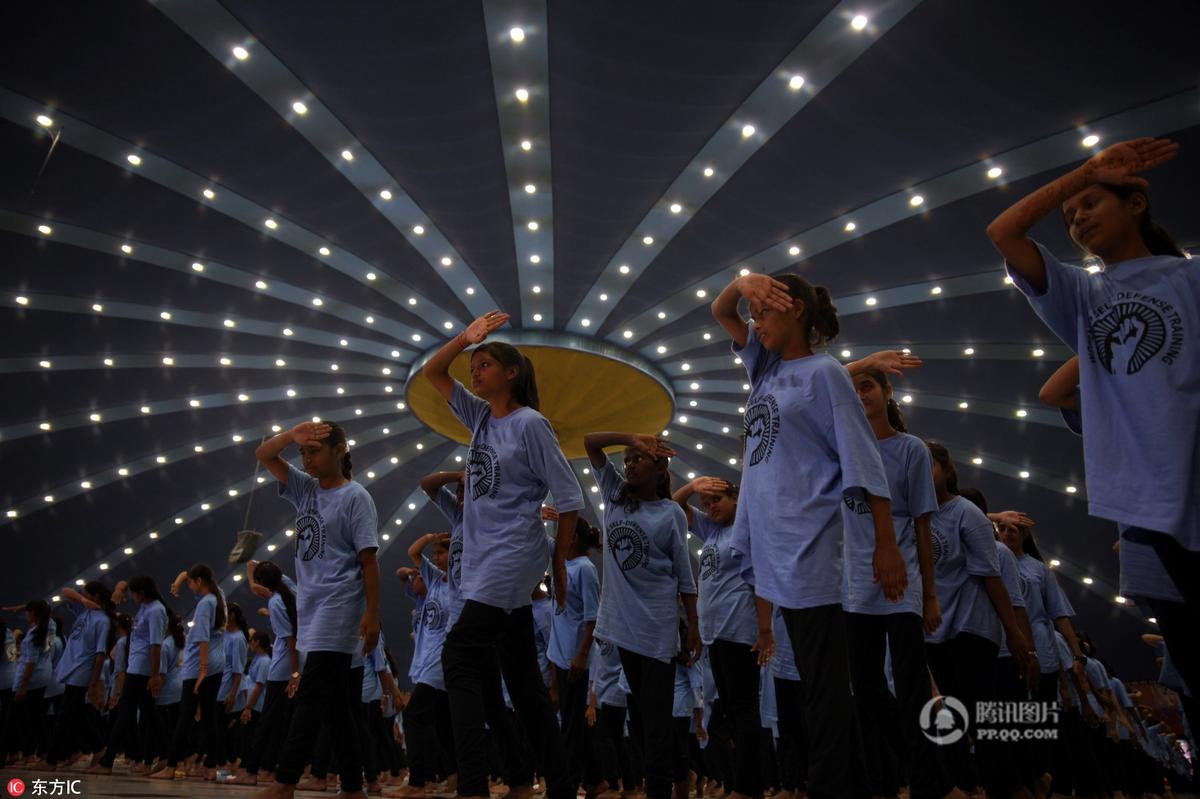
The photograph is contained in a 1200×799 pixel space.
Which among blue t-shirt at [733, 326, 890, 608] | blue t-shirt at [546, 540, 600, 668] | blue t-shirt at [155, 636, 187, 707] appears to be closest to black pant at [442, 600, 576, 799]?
blue t-shirt at [733, 326, 890, 608]

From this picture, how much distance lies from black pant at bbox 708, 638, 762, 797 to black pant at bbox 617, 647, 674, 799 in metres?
0.39

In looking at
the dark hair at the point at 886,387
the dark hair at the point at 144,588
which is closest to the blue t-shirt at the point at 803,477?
the dark hair at the point at 886,387

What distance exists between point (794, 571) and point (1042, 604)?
5788 mm

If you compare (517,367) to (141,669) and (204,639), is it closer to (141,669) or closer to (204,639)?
(204,639)

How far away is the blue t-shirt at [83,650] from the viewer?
35.6ft

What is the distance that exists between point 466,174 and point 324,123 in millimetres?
2265

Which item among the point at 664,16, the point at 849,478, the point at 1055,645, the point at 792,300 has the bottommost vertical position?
the point at 1055,645

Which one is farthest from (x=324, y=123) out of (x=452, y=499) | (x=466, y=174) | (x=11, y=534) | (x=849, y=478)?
(x=11, y=534)

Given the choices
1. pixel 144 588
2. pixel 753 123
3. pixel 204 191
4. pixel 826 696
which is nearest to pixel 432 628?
pixel 144 588

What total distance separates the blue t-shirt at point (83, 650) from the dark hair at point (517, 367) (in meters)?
10.2

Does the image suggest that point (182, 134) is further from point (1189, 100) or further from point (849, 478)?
point (1189, 100)

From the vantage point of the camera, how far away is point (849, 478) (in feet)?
9.59

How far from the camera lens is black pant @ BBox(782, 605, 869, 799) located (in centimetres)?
254
